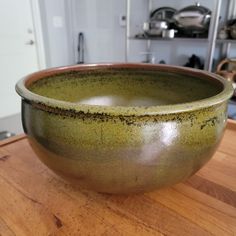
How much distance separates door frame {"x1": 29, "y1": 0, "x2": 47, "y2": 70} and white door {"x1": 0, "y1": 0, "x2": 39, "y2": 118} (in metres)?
0.03

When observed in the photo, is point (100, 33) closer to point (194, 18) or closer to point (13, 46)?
point (13, 46)

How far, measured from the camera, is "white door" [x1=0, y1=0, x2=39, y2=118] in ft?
8.11

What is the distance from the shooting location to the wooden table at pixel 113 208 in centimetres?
33

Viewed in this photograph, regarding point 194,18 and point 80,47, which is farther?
point 80,47

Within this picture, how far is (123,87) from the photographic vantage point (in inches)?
22.9

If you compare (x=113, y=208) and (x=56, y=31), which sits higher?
(x=56, y=31)

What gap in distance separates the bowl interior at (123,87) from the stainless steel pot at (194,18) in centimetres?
136

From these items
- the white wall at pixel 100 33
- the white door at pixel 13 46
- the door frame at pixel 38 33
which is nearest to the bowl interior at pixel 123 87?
the white wall at pixel 100 33

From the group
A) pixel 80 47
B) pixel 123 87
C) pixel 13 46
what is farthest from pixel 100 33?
pixel 123 87

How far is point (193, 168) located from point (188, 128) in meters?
0.07

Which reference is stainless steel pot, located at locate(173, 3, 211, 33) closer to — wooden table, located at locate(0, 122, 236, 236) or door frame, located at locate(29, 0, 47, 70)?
wooden table, located at locate(0, 122, 236, 236)

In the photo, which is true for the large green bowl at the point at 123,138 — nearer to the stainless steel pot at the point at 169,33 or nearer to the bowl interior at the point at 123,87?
the bowl interior at the point at 123,87

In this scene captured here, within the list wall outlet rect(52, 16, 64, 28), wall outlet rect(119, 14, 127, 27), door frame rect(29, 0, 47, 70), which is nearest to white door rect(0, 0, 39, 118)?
door frame rect(29, 0, 47, 70)

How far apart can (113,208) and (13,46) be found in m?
2.65
